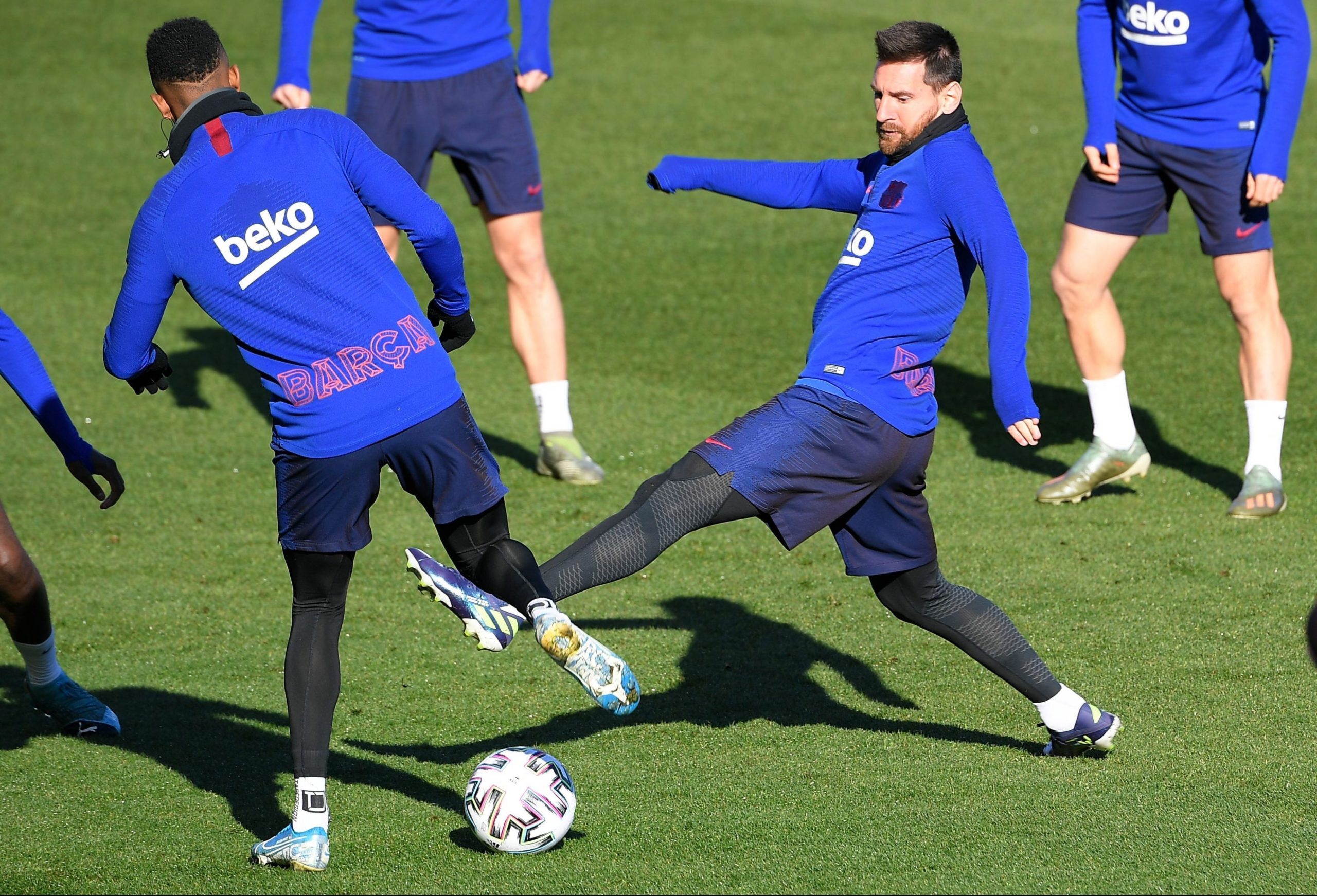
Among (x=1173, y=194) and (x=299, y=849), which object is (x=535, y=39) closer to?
(x=1173, y=194)

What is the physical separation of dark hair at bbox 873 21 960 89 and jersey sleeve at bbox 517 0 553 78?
11.9ft

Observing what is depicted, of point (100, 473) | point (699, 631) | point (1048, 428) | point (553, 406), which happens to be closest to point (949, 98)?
point (699, 631)

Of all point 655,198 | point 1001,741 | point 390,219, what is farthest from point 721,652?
point 655,198

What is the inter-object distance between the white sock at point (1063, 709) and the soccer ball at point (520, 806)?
138 cm

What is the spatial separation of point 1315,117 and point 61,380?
9.82 metres

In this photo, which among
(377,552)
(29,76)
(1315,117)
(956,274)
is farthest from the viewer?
(29,76)

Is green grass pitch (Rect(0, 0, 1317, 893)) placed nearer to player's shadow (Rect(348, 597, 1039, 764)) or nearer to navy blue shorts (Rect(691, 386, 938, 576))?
player's shadow (Rect(348, 597, 1039, 764))

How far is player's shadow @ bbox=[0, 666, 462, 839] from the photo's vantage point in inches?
179

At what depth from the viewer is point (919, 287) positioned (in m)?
4.28

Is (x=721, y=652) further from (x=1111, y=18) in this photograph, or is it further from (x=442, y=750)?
(x=1111, y=18)

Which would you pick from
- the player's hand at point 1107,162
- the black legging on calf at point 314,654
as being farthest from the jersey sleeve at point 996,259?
the player's hand at point 1107,162

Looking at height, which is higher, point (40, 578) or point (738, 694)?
point (40, 578)

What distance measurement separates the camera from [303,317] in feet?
12.7

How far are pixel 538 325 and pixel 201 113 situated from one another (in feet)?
12.3
